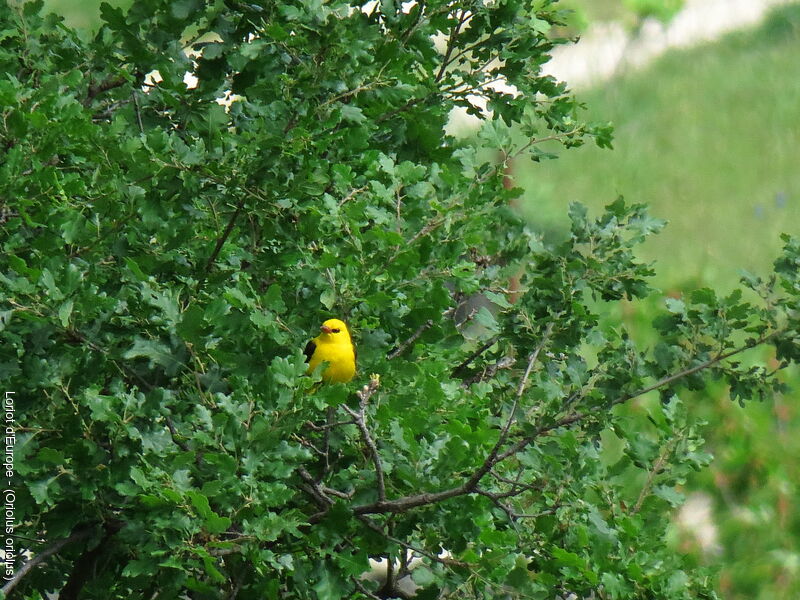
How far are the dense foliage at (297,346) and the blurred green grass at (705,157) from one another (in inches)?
243

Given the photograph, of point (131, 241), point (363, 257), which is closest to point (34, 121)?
point (131, 241)

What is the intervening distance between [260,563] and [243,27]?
53.2 inches

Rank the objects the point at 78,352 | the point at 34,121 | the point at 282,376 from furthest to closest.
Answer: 1. the point at 34,121
2. the point at 78,352
3. the point at 282,376

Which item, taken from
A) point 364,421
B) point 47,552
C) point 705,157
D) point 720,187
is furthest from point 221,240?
point 705,157

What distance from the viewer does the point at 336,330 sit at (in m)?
2.79

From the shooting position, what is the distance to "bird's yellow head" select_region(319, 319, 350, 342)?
2762mm

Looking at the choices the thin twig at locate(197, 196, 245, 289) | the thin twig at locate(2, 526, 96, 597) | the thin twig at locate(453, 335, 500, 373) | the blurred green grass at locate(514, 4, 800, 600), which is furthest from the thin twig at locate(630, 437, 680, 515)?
the blurred green grass at locate(514, 4, 800, 600)

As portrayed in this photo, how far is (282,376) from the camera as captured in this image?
2459 mm

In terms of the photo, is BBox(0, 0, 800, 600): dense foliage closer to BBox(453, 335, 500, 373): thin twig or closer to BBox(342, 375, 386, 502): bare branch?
BBox(342, 375, 386, 502): bare branch

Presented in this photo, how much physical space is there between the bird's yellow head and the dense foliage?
3cm

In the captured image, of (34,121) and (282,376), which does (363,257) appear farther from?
(34,121)

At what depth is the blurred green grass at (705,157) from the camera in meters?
10.6

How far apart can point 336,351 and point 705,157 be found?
10.1 meters

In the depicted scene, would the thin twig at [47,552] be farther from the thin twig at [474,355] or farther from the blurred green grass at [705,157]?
the blurred green grass at [705,157]
